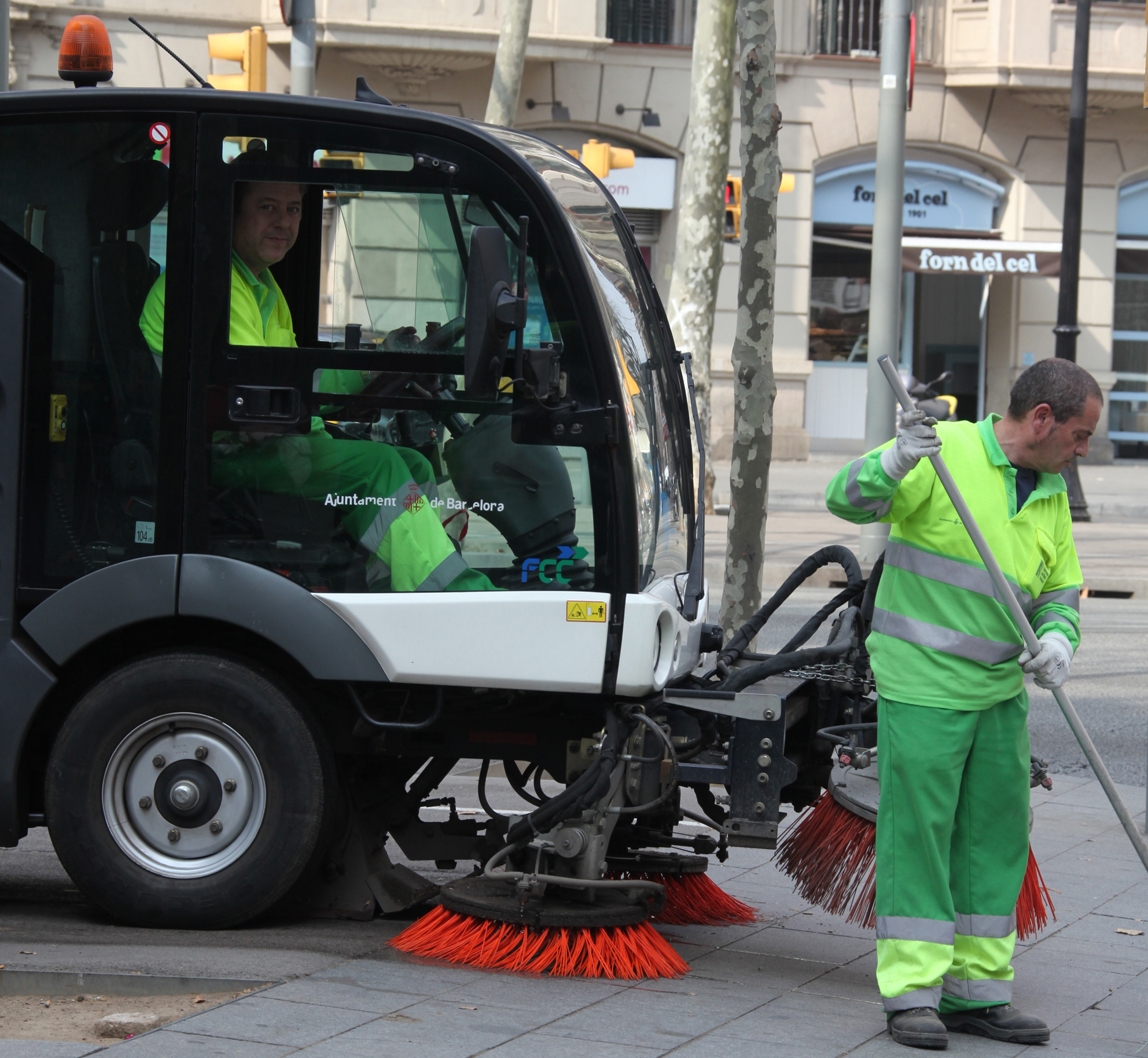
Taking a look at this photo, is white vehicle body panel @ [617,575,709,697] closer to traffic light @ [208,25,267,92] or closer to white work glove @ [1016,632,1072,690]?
white work glove @ [1016,632,1072,690]

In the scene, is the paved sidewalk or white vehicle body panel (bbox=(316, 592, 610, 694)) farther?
white vehicle body panel (bbox=(316, 592, 610, 694))

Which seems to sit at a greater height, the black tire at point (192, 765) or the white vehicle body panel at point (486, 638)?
the white vehicle body panel at point (486, 638)

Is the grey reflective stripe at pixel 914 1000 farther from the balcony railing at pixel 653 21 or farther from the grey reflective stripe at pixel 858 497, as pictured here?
the balcony railing at pixel 653 21

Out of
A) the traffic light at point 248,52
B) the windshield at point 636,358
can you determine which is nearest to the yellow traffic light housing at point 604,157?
the traffic light at point 248,52

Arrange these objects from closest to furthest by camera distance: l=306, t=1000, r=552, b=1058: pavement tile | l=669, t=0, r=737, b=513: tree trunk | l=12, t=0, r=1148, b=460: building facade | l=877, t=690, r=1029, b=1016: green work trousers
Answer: l=306, t=1000, r=552, b=1058: pavement tile, l=877, t=690, r=1029, b=1016: green work trousers, l=669, t=0, r=737, b=513: tree trunk, l=12, t=0, r=1148, b=460: building facade

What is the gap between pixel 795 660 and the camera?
5.00 m

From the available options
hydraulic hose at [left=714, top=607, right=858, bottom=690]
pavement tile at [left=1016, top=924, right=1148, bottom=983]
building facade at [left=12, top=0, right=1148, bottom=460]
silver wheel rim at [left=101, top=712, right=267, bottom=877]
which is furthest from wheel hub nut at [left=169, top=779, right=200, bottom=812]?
building facade at [left=12, top=0, right=1148, bottom=460]

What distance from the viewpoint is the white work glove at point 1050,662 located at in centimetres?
417

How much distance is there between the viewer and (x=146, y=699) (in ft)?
15.7

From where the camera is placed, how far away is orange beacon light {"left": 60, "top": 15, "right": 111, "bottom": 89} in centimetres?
515

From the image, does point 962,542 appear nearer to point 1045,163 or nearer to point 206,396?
point 206,396

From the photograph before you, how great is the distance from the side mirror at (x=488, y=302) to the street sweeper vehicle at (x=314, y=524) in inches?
2.4

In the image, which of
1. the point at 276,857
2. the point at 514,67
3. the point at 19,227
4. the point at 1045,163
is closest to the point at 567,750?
the point at 276,857

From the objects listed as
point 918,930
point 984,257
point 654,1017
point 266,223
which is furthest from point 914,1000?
point 984,257
